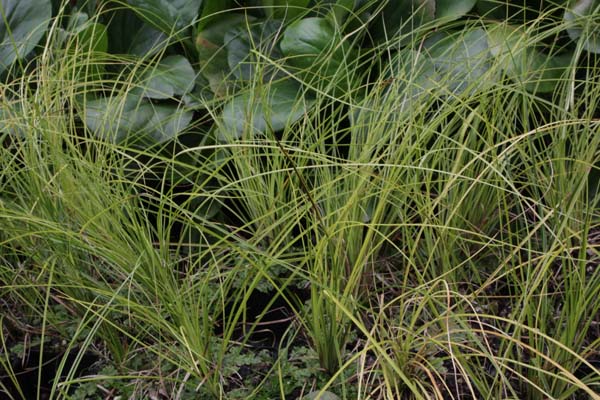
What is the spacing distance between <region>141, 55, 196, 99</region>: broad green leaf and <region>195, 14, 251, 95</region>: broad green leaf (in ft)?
0.17

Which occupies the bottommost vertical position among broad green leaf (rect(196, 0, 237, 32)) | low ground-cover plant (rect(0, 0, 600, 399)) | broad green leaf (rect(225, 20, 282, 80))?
low ground-cover plant (rect(0, 0, 600, 399))

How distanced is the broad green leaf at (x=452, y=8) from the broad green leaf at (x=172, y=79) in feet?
2.21

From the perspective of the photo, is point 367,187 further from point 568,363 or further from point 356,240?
point 568,363

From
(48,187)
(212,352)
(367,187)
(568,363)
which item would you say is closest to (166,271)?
(212,352)

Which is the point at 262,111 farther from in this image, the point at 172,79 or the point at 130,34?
the point at 130,34

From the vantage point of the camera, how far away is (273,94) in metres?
1.91

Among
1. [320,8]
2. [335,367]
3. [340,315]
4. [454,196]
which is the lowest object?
[335,367]

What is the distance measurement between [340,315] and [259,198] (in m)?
0.42

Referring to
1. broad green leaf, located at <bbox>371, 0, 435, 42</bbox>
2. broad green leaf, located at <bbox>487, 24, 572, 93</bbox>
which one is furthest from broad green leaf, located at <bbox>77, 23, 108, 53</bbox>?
broad green leaf, located at <bbox>487, 24, 572, 93</bbox>

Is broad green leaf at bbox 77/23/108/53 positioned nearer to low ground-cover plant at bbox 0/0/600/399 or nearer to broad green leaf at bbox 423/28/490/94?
low ground-cover plant at bbox 0/0/600/399

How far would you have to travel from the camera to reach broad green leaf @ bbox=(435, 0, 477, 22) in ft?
6.40

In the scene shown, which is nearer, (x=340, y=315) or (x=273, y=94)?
(x=340, y=315)

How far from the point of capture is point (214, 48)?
2117 millimetres

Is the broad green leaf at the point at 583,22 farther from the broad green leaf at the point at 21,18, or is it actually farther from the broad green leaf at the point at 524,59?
the broad green leaf at the point at 21,18
